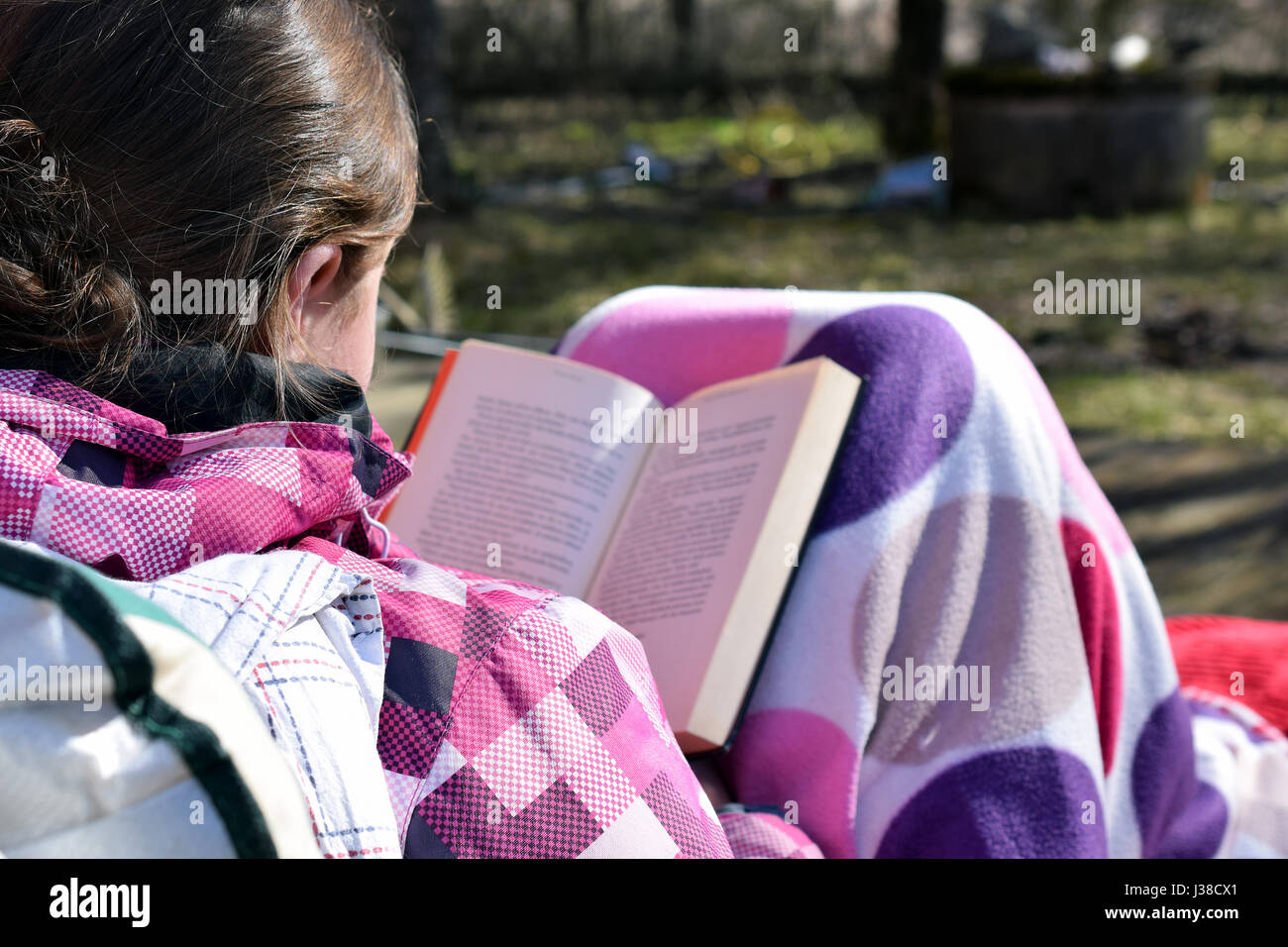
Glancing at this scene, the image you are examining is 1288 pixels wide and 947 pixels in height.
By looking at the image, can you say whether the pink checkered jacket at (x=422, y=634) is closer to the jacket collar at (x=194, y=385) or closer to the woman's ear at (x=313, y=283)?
the jacket collar at (x=194, y=385)

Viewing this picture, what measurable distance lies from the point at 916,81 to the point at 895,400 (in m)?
6.37

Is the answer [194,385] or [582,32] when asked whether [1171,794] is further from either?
[582,32]

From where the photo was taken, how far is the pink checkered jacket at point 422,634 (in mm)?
759

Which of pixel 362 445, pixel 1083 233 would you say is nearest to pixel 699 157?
pixel 1083 233

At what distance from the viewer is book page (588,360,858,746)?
46.6 inches

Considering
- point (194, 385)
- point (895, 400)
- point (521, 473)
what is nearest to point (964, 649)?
point (895, 400)

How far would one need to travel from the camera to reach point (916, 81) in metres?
7.05

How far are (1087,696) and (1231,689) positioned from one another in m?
0.56

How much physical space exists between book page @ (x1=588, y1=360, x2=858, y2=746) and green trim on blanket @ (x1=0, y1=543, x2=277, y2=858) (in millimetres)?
596

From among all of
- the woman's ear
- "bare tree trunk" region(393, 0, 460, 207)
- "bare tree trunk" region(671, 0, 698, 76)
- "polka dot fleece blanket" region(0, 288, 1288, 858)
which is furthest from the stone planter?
the woman's ear

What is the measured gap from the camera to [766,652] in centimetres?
123

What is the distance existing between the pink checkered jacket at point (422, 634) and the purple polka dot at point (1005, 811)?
39 cm

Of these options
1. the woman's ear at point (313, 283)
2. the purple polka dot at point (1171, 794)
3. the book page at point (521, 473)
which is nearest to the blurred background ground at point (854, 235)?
the book page at point (521, 473)

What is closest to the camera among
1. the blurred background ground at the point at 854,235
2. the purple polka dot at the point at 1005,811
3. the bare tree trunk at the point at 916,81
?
the purple polka dot at the point at 1005,811
